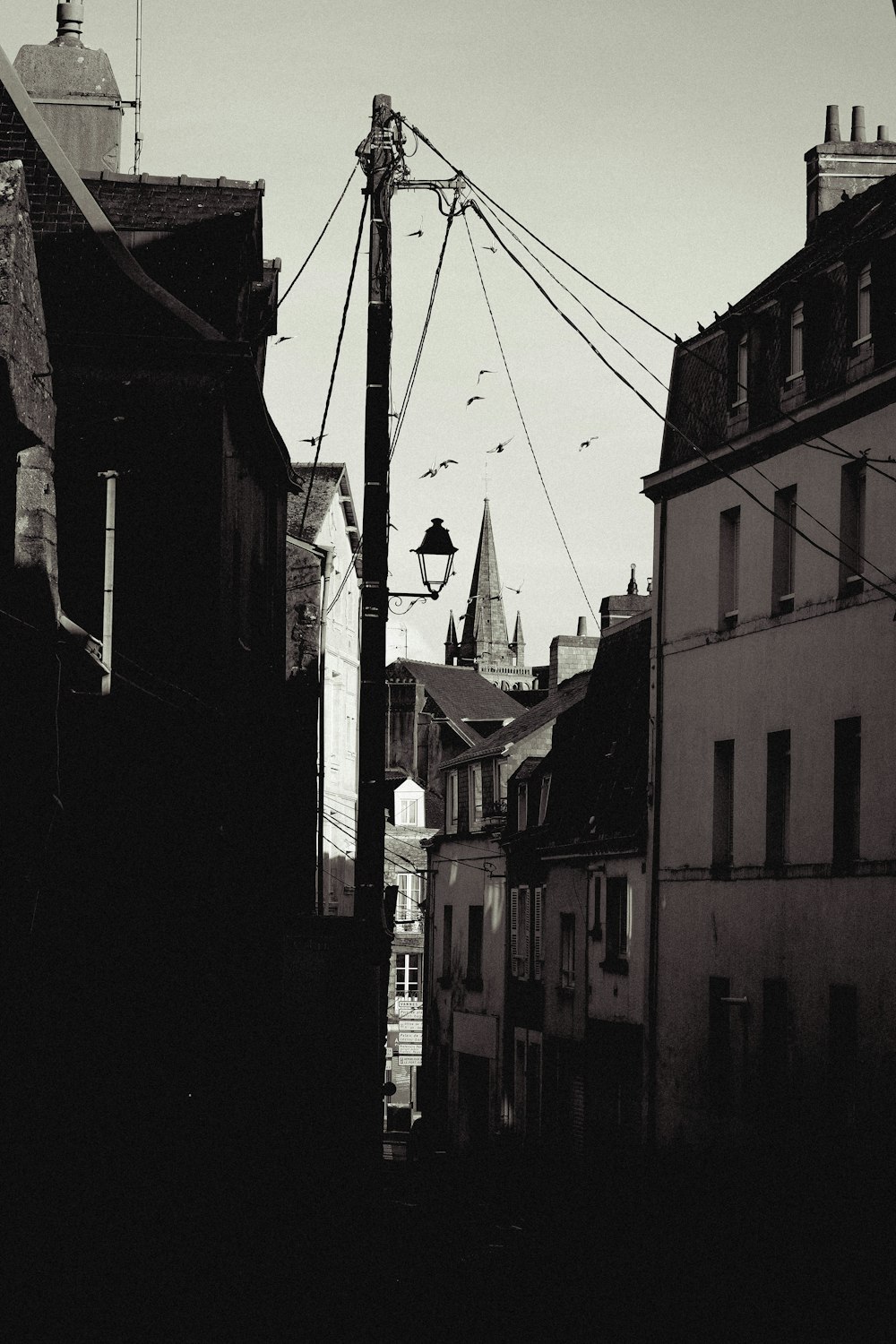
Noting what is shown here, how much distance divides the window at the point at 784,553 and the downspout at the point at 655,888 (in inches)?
150

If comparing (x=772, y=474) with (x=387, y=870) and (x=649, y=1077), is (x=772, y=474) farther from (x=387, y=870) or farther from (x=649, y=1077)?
(x=387, y=870)

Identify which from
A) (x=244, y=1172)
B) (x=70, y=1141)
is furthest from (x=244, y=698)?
(x=70, y=1141)

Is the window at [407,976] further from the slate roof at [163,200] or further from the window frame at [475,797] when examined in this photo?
the slate roof at [163,200]

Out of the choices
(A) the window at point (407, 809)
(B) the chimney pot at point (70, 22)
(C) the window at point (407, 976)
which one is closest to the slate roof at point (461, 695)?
(A) the window at point (407, 809)

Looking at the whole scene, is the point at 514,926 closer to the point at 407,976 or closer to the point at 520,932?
the point at 520,932

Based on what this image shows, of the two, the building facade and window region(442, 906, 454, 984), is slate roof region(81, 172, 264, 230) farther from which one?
window region(442, 906, 454, 984)

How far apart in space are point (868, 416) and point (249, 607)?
8592mm

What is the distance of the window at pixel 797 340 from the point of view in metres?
25.3

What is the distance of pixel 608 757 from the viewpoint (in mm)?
34438

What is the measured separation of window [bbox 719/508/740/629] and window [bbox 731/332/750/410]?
61.1 inches

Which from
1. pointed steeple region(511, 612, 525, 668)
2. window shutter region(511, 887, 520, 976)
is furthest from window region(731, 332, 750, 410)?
pointed steeple region(511, 612, 525, 668)

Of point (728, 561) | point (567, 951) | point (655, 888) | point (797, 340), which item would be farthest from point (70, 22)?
point (567, 951)

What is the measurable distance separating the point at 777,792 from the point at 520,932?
15077 mm

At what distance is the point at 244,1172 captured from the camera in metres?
17.0
